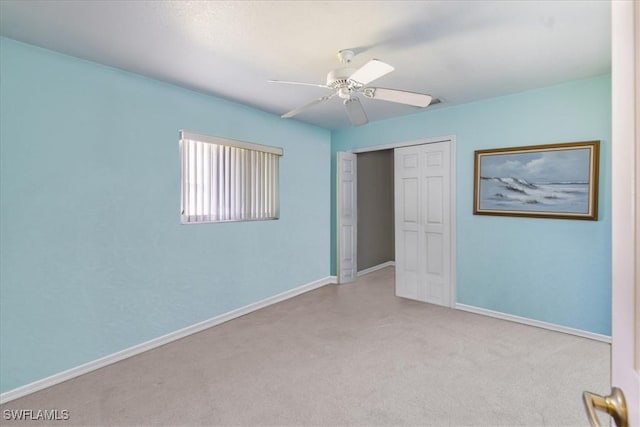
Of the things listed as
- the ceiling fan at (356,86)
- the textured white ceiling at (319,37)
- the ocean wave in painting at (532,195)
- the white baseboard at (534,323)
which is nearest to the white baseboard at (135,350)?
the white baseboard at (534,323)

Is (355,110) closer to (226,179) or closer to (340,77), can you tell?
(340,77)

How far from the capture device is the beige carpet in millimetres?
1887

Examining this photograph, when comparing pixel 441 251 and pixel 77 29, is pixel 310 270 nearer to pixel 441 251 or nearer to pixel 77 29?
pixel 441 251

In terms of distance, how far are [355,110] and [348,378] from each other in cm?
197

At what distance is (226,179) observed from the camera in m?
3.43

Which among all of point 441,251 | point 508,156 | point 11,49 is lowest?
point 441,251

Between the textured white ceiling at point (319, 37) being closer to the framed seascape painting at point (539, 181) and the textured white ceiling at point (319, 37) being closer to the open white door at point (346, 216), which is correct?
the framed seascape painting at point (539, 181)

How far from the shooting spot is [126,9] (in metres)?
1.76

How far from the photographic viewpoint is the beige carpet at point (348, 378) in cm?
189

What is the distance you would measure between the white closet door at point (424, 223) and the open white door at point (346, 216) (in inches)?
33.3

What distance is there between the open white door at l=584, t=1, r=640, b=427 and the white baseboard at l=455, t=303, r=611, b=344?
3.00m

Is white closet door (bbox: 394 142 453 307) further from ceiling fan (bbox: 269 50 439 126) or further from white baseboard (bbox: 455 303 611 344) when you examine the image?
ceiling fan (bbox: 269 50 439 126)

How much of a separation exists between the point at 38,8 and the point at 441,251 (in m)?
3.96

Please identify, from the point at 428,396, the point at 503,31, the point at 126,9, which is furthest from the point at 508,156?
the point at 126,9
